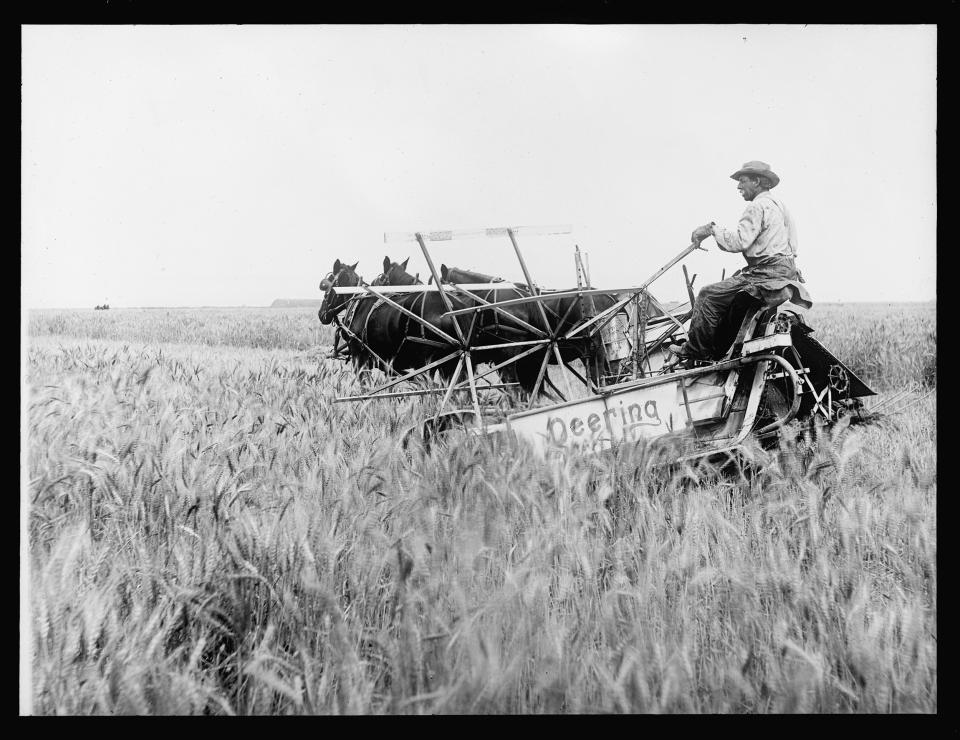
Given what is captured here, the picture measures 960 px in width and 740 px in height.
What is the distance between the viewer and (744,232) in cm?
284

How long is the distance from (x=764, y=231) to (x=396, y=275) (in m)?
1.66

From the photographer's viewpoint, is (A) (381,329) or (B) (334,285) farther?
(A) (381,329)

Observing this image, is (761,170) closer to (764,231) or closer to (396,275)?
(764,231)

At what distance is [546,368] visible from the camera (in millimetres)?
3412

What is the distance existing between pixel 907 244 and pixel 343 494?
2608mm

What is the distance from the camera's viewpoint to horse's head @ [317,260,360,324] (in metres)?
3.07

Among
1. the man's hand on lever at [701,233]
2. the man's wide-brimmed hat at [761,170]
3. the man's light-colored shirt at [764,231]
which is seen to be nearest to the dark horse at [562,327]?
the man's hand on lever at [701,233]

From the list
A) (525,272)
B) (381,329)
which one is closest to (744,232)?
(525,272)

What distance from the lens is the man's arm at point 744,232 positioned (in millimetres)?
2830

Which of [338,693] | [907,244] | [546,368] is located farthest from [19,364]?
[907,244]

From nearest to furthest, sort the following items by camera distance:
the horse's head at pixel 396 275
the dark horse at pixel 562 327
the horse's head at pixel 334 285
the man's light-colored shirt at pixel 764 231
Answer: the man's light-colored shirt at pixel 764 231 < the horse's head at pixel 334 285 < the horse's head at pixel 396 275 < the dark horse at pixel 562 327

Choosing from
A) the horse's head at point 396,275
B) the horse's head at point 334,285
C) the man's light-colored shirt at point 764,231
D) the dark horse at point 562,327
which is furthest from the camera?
the dark horse at point 562,327

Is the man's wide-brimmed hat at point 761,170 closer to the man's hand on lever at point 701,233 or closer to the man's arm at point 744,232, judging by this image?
the man's arm at point 744,232

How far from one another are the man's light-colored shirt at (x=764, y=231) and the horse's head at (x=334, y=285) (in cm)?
165
